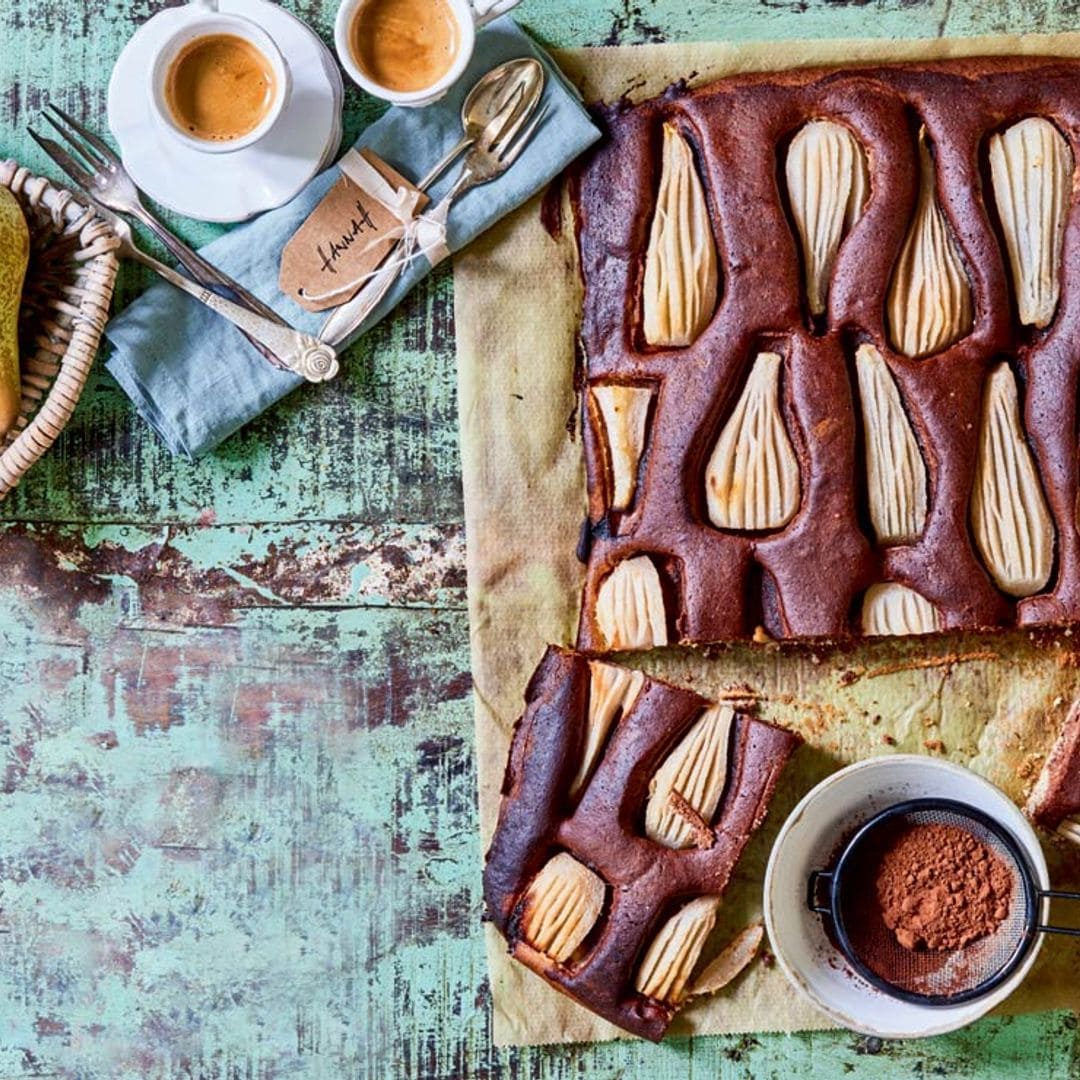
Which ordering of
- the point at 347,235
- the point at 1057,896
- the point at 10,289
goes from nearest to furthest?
the point at 1057,896
the point at 10,289
the point at 347,235

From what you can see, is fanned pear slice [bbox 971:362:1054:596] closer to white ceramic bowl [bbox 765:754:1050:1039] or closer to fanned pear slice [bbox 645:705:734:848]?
white ceramic bowl [bbox 765:754:1050:1039]

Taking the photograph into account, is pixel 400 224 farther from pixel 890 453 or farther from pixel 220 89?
pixel 890 453

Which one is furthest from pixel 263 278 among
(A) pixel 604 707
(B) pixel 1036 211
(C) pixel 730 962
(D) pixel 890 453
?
(C) pixel 730 962

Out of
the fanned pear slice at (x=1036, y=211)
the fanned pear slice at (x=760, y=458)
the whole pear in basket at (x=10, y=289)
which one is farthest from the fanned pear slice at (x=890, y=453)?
the whole pear in basket at (x=10, y=289)

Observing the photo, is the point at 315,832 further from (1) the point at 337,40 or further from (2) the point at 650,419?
(1) the point at 337,40

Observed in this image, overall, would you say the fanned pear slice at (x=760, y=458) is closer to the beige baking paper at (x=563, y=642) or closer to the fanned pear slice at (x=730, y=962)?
the beige baking paper at (x=563, y=642)

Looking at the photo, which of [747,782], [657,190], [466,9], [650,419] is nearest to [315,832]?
[747,782]
